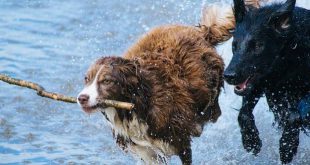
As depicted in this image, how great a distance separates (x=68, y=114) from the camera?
858 cm

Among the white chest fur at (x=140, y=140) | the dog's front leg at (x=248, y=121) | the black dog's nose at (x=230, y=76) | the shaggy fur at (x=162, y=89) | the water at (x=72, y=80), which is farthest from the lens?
the water at (x=72, y=80)

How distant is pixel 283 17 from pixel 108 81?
1.57 metres

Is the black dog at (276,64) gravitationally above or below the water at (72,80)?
above

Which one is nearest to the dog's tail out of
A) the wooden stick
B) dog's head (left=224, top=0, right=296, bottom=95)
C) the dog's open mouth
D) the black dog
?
the black dog

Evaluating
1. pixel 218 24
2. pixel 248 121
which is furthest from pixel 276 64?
pixel 218 24

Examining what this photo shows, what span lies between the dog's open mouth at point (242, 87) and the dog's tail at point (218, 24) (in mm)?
1262

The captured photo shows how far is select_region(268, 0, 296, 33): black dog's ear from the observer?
6.18m

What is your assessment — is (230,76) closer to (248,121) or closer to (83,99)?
(248,121)

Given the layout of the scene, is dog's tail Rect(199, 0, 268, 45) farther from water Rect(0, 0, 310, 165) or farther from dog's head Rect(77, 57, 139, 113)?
dog's head Rect(77, 57, 139, 113)

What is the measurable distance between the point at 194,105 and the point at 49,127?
2.03m

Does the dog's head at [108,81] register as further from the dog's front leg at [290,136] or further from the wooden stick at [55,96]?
the dog's front leg at [290,136]

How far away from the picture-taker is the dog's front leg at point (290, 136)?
6492mm

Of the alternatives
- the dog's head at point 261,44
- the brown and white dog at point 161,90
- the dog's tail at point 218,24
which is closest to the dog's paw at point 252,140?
the brown and white dog at point 161,90

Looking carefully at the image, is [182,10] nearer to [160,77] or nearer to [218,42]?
[218,42]
